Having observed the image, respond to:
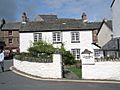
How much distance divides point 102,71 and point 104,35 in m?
33.8

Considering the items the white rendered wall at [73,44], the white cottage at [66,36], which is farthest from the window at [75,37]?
the white rendered wall at [73,44]

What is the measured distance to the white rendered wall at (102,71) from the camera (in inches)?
794

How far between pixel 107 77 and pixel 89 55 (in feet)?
6.25

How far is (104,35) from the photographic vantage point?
5362 cm

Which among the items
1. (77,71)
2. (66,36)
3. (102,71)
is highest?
(66,36)

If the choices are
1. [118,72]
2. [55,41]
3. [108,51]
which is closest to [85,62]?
[118,72]

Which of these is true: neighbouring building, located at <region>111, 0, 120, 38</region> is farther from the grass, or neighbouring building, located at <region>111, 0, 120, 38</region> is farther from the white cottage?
the grass

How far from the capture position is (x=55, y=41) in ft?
147

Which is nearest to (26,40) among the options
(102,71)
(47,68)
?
(47,68)

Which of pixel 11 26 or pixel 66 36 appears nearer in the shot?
pixel 66 36

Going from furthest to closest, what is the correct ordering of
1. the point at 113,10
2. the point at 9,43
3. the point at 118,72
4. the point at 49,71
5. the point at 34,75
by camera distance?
1. the point at 9,43
2. the point at 113,10
3. the point at 34,75
4. the point at 49,71
5. the point at 118,72

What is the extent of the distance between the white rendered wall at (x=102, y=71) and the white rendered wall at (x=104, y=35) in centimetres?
3222

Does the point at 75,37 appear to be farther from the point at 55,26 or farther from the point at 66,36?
the point at 55,26

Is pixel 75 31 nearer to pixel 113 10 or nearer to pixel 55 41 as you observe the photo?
pixel 55 41
